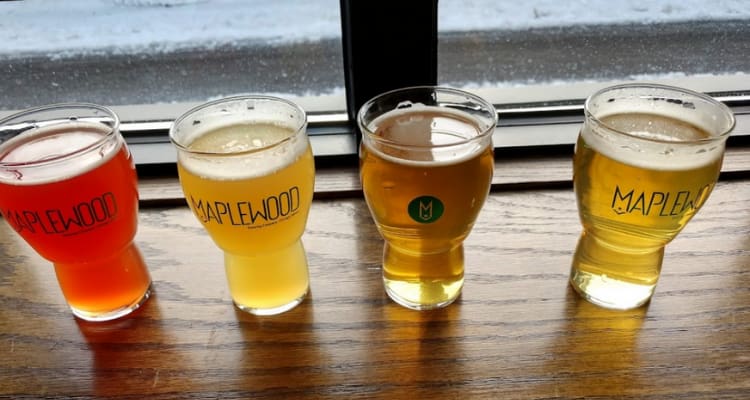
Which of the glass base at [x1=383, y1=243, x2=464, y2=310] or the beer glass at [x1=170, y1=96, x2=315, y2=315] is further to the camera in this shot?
the glass base at [x1=383, y1=243, x2=464, y2=310]

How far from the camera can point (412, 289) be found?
0.83m

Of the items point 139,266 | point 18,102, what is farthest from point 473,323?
Result: point 18,102

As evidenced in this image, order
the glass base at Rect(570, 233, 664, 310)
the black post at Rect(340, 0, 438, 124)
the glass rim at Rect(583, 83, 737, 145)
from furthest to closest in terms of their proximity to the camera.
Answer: the black post at Rect(340, 0, 438, 124) → the glass base at Rect(570, 233, 664, 310) → the glass rim at Rect(583, 83, 737, 145)

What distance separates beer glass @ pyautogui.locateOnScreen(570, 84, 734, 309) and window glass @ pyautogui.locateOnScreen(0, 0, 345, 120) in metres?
0.48

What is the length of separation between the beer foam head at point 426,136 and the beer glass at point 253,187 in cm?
9

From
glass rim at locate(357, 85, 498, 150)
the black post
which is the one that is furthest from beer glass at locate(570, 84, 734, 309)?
the black post

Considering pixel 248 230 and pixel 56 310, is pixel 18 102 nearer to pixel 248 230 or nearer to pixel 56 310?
pixel 56 310

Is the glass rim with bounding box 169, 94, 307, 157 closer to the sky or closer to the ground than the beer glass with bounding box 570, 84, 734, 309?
closer to the sky

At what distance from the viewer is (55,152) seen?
2.57 feet

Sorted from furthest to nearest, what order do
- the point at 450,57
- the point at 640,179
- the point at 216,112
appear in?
the point at 450,57, the point at 216,112, the point at 640,179

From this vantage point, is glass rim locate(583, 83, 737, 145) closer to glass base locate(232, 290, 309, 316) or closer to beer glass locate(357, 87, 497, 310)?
beer glass locate(357, 87, 497, 310)

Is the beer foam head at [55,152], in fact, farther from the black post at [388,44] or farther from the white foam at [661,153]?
the white foam at [661,153]

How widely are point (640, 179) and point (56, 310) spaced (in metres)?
0.69

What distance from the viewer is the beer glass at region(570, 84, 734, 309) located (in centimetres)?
70
